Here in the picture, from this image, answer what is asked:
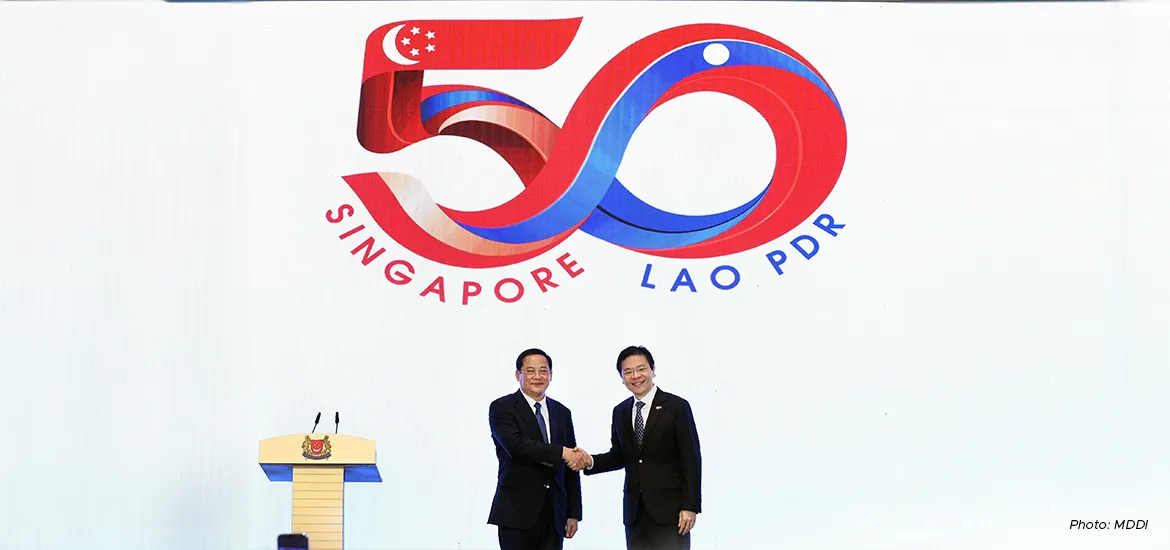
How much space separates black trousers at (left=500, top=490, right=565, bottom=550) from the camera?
15.6 ft

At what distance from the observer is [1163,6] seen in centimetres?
493

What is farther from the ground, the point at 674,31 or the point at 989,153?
the point at 674,31

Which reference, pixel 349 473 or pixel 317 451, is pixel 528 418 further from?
pixel 317 451

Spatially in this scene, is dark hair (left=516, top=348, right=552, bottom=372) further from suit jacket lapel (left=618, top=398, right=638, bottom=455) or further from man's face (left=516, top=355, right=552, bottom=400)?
suit jacket lapel (left=618, top=398, right=638, bottom=455)

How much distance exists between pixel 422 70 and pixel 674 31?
1001mm

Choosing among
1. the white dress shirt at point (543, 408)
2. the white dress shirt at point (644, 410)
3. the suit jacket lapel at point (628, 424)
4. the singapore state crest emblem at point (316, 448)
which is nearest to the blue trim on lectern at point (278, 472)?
the singapore state crest emblem at point (316, 448)

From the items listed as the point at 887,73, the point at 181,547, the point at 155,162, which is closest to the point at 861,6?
the point at 887,73

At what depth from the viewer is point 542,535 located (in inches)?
188

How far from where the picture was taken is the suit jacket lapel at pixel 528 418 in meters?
4.84

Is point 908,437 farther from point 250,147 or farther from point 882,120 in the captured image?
point 250,147

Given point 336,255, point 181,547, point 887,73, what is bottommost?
point 181,547

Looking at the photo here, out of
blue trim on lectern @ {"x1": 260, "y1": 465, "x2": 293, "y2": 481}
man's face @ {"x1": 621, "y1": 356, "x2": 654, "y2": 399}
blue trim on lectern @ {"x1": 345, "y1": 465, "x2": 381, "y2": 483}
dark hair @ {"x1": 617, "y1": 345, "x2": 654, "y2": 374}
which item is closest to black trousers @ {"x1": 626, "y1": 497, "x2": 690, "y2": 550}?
man's face @ {"x1": 621, "y1": 356, "x2": 654, "y2": 399}

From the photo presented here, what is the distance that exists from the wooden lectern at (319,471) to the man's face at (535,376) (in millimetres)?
644

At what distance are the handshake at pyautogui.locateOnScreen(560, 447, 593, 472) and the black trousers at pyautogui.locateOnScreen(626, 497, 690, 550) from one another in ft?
0.79
